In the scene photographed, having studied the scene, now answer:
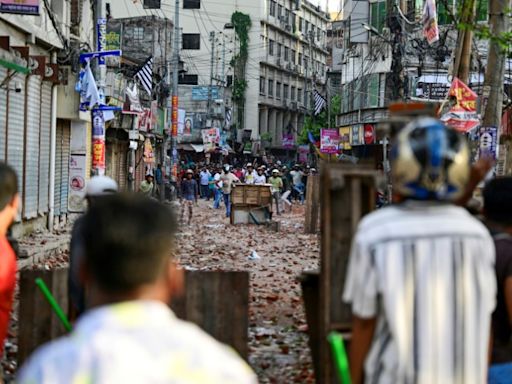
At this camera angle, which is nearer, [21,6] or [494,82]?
[494,82]

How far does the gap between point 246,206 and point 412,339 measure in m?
23.8

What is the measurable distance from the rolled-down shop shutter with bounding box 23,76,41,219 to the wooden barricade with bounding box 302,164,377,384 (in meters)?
15.4

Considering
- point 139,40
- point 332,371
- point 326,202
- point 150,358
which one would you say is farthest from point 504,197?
point 139,40

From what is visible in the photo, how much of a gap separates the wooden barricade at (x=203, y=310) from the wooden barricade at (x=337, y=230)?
1.65 meters

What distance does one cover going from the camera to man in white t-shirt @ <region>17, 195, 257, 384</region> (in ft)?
7.15

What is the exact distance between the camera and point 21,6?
53.3ft

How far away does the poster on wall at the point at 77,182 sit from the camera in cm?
2539

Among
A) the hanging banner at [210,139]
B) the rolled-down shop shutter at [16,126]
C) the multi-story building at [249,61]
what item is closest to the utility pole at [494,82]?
the rolled-down shop shutter at [16,126]

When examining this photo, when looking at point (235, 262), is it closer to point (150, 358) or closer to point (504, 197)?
point (504, 197)

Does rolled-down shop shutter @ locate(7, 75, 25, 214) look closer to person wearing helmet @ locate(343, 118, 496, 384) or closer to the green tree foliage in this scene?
person wearing helmet @ locate(343, 118, 496, 384)

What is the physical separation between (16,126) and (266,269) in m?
6.48

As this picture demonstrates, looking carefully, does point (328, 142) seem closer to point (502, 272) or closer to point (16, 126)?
point (16, 126)

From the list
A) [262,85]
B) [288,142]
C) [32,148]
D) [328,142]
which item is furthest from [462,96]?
[288,142]

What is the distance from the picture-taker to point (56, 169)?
24.9m
